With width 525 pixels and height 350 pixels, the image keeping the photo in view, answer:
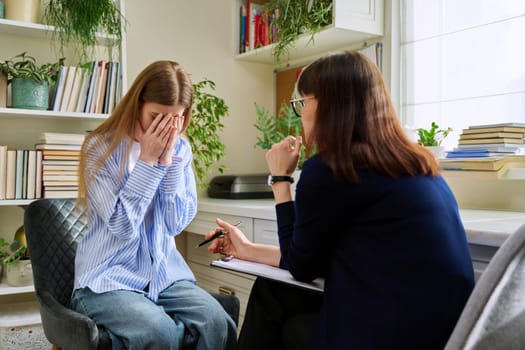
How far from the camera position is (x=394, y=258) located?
1.03 m

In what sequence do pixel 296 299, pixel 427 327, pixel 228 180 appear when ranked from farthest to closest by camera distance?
pixel 228 180
pixel 296 299
pixel 427 327

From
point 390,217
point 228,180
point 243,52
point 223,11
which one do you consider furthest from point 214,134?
point 390,217

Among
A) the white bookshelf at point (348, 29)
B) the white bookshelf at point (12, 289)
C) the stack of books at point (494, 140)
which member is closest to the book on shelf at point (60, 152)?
the white bookshelf at point (12, 289)

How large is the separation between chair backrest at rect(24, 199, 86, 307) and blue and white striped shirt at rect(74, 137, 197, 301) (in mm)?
106

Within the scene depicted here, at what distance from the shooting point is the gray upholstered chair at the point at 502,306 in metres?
0.76

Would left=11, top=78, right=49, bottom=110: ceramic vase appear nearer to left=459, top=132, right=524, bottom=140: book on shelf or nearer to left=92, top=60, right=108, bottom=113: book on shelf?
left=92, top=60, right=108, bottom=113: book on shelf

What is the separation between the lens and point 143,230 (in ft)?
5.26

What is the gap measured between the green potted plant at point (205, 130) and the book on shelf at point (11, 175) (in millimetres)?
824

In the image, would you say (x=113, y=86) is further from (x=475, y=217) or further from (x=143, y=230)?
(x=475, y=217)

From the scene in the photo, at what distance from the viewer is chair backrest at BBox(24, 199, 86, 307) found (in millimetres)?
1610

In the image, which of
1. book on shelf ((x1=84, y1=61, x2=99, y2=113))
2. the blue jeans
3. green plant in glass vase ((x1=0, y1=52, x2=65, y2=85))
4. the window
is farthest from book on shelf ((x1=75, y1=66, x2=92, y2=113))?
the window

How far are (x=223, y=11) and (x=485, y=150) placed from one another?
1753 millimetres

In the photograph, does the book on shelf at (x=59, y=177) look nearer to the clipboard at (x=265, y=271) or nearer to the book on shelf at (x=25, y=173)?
the book on shelf at (x=25, y=173)

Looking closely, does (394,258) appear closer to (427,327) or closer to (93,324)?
(427,327)
